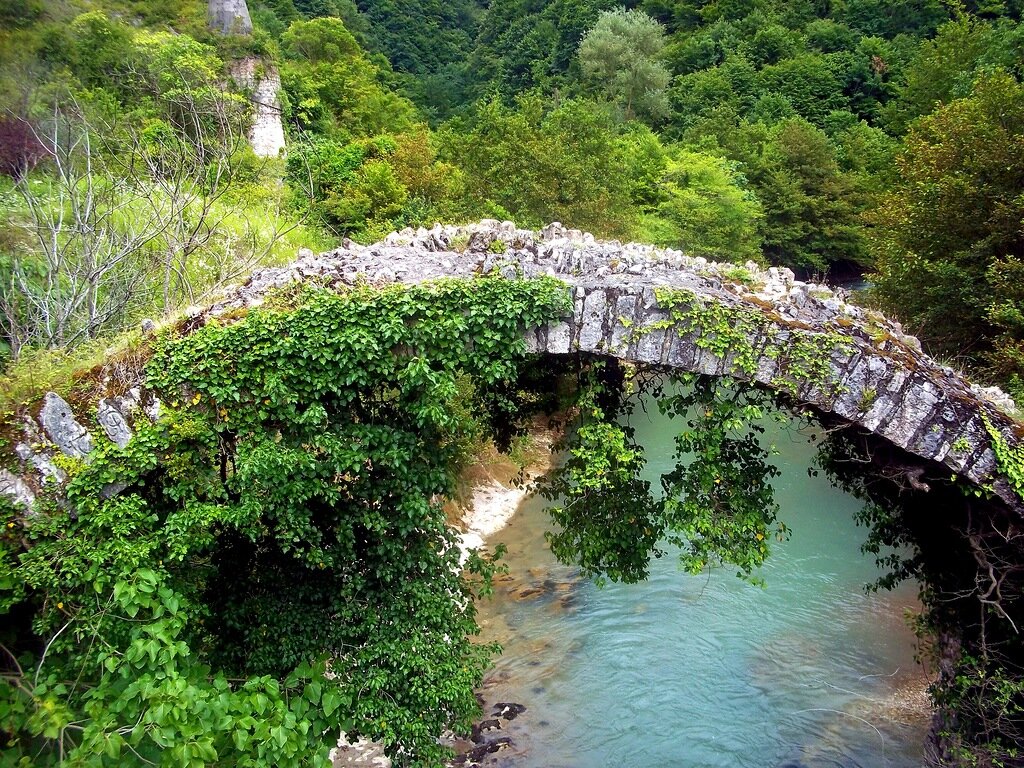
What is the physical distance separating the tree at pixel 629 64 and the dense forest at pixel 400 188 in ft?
0.60

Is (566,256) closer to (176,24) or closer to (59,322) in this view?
(59,322)

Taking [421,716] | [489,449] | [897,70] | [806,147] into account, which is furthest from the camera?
[897,70]

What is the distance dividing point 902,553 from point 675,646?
563cm

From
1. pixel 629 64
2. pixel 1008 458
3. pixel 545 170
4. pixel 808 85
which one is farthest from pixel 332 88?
pixel 1008 458

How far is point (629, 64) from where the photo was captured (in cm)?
3584

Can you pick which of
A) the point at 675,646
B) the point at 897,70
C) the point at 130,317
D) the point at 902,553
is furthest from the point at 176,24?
the point at 897,70

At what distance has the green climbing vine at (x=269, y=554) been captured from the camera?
4.29m

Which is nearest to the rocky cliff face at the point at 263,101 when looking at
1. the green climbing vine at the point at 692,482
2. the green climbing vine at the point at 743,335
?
the green climbing vine at the point at 692,482

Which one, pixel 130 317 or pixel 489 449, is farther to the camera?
pixel 489 449

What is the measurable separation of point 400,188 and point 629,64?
23.5 m

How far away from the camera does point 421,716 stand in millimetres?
5695

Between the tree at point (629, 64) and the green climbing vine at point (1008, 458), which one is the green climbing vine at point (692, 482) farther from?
the tree at point (629, 64)

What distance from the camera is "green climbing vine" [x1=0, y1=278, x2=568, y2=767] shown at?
4.29 m

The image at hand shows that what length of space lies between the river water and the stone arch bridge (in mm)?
1100
